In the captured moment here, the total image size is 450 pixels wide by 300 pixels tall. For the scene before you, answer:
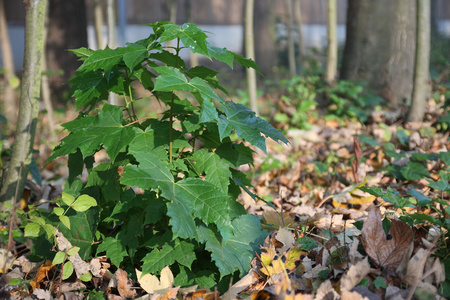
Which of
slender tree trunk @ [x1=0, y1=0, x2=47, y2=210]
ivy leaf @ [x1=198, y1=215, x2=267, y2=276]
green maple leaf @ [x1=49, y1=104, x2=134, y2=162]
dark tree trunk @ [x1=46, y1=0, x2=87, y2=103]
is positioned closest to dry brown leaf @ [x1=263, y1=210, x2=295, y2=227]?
ivy leaf @ [x1=198, y1=215, x2=267, y2=276]

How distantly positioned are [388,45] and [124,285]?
4.83 metres

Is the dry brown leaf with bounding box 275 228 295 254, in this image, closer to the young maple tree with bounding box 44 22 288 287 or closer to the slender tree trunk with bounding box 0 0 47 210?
the young maple tree with bounding box 44 22 288 287

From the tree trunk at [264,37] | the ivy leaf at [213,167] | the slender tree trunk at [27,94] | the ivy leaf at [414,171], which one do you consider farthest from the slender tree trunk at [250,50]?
the tree trunk at [264,37]

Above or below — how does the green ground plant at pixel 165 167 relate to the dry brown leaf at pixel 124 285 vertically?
above

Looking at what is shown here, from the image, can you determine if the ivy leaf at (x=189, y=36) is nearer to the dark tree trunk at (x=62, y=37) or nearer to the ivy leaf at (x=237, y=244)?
the ivy leaf at (x=237, y=244)

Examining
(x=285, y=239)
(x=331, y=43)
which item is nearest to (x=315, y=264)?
(x=285, y=239)

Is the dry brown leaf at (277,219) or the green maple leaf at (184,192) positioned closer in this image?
the green maple leaf at (184,192)

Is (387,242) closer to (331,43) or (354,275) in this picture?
(354,275)

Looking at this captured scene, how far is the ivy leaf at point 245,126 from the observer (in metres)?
1.72

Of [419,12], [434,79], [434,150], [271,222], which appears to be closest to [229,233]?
[271,222]

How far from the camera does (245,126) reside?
180 cm

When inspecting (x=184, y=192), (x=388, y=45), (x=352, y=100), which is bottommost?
(x=352, y=100)

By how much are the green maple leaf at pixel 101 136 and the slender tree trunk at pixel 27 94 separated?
80 centimetres

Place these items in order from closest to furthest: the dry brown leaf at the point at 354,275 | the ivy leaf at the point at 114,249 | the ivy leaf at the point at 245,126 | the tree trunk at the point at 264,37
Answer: the dry brown leaf at the point at 354,275 < the ivy leaf at the point at 245,126 < the ivy leaf at the point at 114,249 < the tree trunk at the point at 264,37
